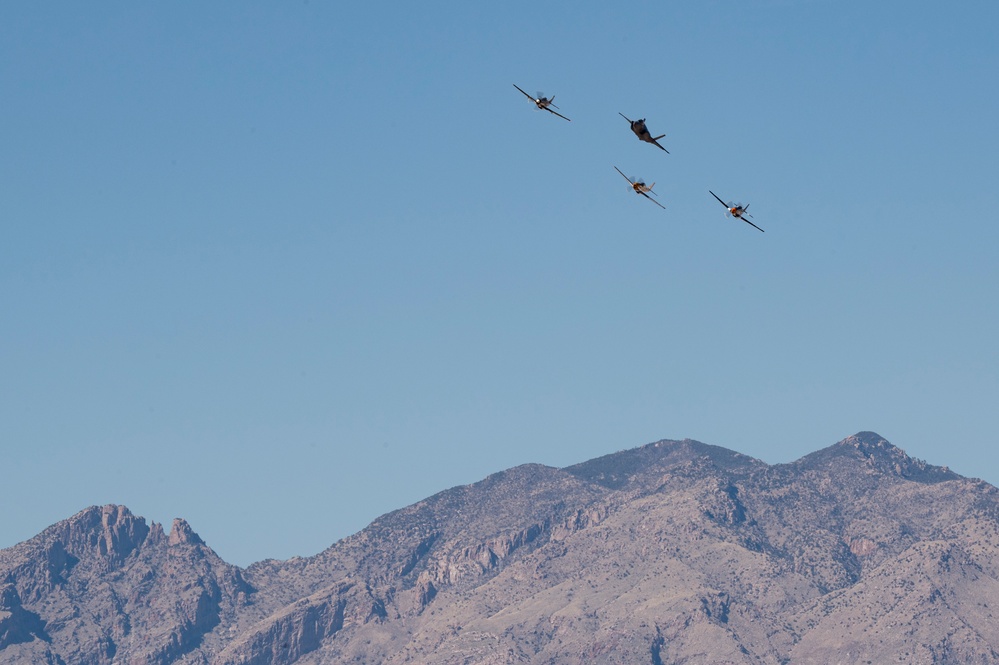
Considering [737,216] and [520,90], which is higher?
[520,90]

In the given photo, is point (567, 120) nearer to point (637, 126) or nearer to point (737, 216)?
point (637, 126)

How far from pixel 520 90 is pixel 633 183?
17.9 meters

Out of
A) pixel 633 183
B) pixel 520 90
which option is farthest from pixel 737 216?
pixel 520 90

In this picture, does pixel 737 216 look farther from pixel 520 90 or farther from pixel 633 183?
pixel 520 90

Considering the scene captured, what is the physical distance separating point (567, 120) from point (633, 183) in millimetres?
20073

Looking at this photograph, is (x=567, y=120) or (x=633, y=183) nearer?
(x=567, y=120)

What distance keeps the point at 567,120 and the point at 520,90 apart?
920 centimetres

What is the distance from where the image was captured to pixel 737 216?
192000 mm

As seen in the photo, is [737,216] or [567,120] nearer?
[567,120]

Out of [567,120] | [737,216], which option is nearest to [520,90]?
[567,120]

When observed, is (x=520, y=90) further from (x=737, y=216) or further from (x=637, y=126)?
(x=737, y=216)

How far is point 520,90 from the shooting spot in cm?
18662

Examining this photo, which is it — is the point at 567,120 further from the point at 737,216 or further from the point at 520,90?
the point at 737,216

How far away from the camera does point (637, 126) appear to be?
186m
